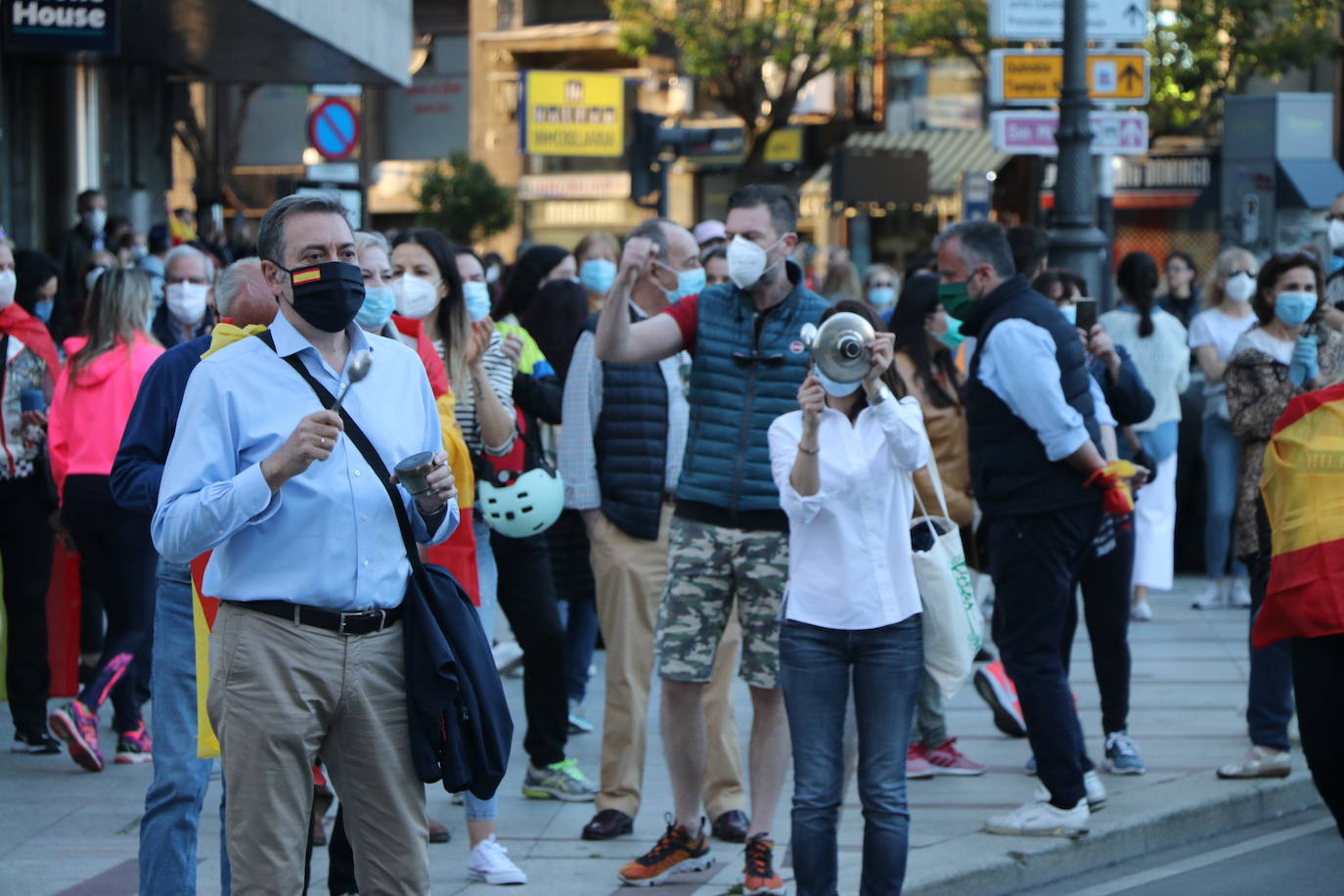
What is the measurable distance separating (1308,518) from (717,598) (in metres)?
1.80

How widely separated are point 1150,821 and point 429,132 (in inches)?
1582

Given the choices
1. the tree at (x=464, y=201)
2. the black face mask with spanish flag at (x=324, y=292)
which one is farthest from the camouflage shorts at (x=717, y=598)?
the tree at (x=464, y=201)

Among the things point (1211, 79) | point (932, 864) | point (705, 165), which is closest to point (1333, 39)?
point (1211, 79)

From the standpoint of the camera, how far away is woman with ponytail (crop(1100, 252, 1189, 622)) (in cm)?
1057

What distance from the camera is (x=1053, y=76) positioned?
12898 millimetres

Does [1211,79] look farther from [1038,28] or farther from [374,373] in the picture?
[374,373]

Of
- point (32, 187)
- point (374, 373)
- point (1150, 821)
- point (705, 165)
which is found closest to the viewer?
point (374, 373)

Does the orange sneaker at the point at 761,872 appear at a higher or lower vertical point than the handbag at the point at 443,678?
lower

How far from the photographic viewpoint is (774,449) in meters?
5.23

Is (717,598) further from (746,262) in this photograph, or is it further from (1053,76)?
(1053,76)

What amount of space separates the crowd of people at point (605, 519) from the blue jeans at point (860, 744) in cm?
1

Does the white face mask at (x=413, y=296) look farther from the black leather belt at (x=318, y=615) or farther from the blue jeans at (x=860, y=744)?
the black leather belt at (x=318, y=615)

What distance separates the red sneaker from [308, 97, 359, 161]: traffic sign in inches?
377

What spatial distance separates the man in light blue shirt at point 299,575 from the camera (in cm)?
383
